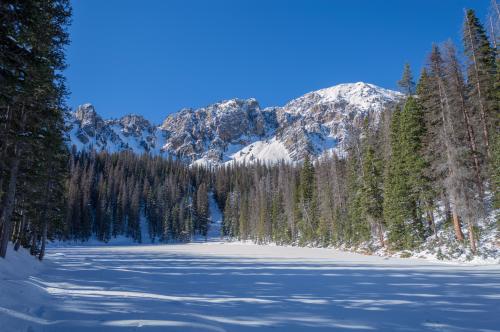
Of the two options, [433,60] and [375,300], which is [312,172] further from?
[375,300]

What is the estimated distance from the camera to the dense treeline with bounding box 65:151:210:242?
9494 centimetres

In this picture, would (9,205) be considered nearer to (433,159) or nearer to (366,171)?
(433,159)

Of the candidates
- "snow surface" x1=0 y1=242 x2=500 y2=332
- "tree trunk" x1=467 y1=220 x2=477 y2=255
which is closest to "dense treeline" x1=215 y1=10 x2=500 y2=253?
"tree trunk" x1=467 y1=220 x2=477 y2=255

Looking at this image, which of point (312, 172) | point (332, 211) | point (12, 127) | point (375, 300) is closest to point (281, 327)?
point (375, 300)

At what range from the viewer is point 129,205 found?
114 metres

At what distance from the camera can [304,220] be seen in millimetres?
66750

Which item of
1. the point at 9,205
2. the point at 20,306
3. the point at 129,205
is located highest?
the point at 129,205

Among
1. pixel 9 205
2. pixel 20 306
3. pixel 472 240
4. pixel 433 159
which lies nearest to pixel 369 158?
pixel 433 159

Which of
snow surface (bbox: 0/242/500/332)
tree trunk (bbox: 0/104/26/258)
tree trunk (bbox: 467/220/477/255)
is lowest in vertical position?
snow surface (bbox: 0/242/500/332)

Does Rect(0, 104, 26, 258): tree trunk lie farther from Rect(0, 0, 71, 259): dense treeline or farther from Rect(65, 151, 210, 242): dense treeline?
Rect(65, 151, 210, 242): dense treeline

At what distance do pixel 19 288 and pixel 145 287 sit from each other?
420 cm

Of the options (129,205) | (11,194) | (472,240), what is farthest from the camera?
(129,205)

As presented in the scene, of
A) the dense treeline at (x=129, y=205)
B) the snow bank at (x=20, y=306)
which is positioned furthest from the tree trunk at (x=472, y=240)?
the dense treeline at (x=129, y=205)

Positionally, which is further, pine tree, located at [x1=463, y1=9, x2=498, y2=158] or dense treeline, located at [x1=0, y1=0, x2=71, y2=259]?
pine tree, located at [x1=463, y1=9, x2=498, y2=158]
